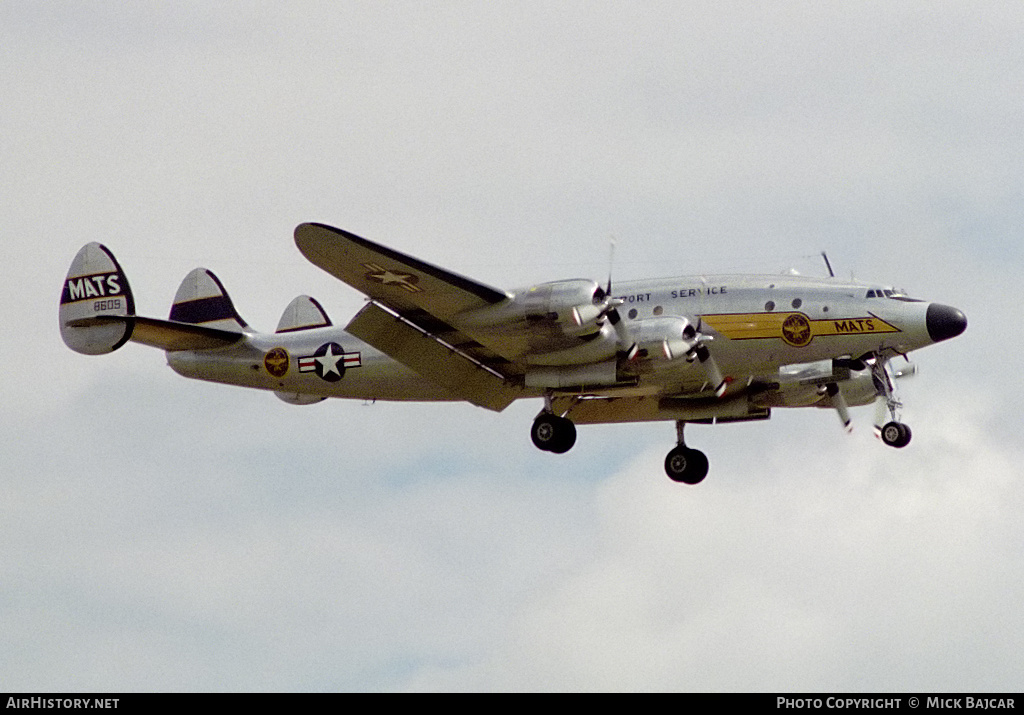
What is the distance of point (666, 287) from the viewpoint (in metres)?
28.7

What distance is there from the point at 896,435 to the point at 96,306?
1587 centimetres

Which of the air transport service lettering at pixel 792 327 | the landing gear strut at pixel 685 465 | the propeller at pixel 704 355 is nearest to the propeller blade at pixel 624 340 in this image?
the propeller at pixel 704 355

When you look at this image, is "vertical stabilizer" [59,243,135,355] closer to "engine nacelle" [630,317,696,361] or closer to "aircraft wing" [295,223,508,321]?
"aircraft wing" [295,223,508,321]

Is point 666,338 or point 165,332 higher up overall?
point 165,332

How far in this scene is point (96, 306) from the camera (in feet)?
101

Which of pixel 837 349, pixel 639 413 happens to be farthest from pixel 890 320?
pixel 639 413

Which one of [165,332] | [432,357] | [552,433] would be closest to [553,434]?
[552,433]

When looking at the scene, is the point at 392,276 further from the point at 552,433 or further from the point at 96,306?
the point at 96,306

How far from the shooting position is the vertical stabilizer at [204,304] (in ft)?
108

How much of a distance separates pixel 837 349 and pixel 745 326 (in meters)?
1.71

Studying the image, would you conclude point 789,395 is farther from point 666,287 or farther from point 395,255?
point 395,255

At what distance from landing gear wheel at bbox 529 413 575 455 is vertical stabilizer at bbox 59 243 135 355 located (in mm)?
8551

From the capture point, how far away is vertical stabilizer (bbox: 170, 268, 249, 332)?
108 ft
